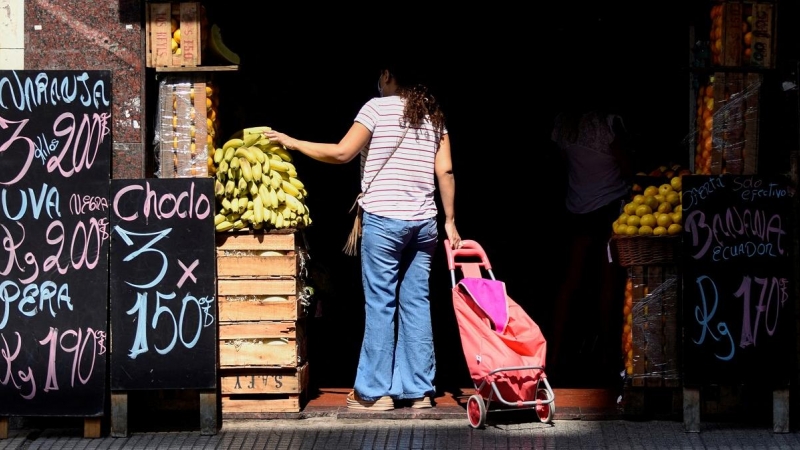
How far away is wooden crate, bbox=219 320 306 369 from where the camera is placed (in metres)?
7.44

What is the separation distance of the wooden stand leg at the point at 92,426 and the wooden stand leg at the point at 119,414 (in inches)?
3.1

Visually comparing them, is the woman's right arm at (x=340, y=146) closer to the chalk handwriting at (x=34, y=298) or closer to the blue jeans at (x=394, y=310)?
the blue jeans at (x=394, y=310)

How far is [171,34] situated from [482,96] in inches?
158

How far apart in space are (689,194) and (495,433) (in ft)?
5.87

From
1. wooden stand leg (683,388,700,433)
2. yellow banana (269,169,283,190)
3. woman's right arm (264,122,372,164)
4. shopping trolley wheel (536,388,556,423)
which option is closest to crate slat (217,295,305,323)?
yellow banana (269,169,283,190)

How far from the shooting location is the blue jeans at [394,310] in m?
7.43

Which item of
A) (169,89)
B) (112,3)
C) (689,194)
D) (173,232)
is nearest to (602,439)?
(689,194)

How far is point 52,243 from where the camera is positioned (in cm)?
718

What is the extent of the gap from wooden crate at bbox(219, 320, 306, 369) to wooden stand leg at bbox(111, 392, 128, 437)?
0.62 m

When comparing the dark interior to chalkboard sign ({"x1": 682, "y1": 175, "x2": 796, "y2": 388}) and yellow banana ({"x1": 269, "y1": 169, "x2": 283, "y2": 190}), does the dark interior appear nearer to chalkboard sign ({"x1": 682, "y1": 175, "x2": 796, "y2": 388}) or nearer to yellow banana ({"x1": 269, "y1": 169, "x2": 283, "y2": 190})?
Answer: yellow banana ({"x1": 269, "y1": 169, "x2": 283, "y2": 190})

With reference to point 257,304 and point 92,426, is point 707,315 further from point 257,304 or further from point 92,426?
point 92,426

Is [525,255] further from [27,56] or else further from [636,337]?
[27,56]

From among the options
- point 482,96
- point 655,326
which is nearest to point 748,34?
point 655,326

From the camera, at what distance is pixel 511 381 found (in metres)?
7.13
